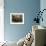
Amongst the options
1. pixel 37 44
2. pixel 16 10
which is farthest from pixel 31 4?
pixel 37 44

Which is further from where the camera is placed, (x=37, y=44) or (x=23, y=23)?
(x=23, y=23)

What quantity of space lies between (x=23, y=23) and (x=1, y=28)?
37.3 inches

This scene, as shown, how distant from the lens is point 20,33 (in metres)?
5.37

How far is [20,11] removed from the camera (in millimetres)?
5320

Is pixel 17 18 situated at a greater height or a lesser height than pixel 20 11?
lesser

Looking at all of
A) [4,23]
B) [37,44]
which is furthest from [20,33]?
[37,44]

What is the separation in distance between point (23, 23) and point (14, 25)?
1.27 feet

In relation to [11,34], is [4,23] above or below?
above

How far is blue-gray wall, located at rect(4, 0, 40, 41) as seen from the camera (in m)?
5.31

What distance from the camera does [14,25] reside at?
536 cm

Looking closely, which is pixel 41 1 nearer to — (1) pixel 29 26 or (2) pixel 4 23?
(1) pixel 29 26

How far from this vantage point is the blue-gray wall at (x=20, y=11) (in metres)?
5.31

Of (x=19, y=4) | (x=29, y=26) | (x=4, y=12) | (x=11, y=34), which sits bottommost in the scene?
(x=11, y=34)

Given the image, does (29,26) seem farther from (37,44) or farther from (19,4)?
(37,44)
